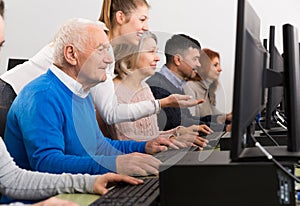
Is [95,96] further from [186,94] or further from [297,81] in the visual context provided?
[297,81]

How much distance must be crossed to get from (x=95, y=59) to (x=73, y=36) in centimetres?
9

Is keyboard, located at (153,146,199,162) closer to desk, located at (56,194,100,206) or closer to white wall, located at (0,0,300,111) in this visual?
desk, located at (56,194,100,206)

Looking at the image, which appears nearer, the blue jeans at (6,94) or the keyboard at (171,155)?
the keyboard at (171,155)

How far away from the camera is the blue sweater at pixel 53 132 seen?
127 cm

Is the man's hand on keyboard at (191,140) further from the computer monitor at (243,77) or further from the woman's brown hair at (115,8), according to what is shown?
the computer monitor at (243,77)

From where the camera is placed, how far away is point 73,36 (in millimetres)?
1445

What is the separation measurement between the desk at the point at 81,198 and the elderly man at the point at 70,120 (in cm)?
13

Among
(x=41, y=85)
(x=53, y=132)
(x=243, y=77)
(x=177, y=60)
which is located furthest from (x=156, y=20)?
(x=243, y=77)

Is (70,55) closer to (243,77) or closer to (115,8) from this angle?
(115,8)

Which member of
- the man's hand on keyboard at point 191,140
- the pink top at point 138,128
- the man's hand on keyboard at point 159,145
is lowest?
the man's hand on keyboard at point 159,145

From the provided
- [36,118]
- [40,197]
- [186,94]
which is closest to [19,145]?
[36,118]

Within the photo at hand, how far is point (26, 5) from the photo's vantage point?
3502mm

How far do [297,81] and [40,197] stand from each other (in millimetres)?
652

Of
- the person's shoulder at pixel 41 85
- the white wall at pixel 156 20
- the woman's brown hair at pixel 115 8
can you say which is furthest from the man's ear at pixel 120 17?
the white wall at pixel 156 20
